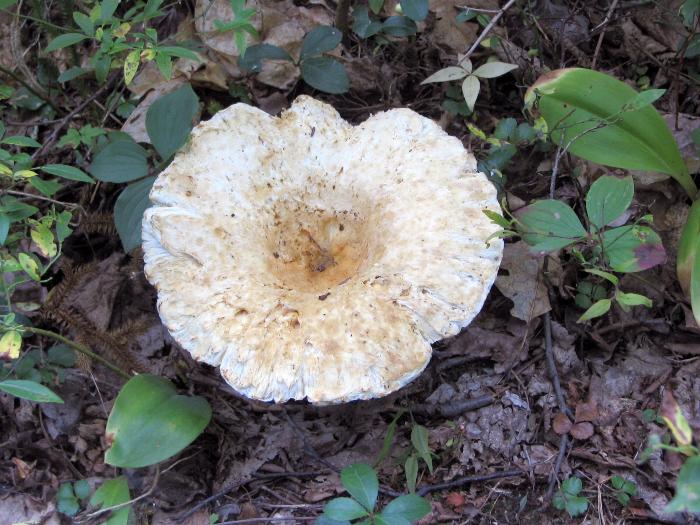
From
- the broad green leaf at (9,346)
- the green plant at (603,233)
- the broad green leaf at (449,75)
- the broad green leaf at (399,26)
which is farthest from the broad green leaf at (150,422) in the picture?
the broad green leaf at (399,26)

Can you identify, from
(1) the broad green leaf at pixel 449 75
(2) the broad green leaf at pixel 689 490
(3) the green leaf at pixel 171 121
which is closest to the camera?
(2) the broad green leaf at pixel 689 490

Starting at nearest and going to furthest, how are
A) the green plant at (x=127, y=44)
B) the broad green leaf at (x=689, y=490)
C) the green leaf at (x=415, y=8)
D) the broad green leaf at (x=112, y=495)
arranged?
the broad green leaf at (x=689, y=490)
the broad green leaf at (x=112, y=495)
the green plant at (x=127, y=44)
the green leaf at (x=415, y=8)

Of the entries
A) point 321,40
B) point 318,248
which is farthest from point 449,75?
point 318,248

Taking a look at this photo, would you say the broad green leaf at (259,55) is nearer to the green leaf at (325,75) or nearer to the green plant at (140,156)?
the green leaf at (325,75)

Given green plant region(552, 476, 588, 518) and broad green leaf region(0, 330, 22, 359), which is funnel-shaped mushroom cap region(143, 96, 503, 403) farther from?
green plant region(552, 476, 588, 518)

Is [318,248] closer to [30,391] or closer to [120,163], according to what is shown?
[120,163]

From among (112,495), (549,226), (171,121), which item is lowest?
(112,495)
